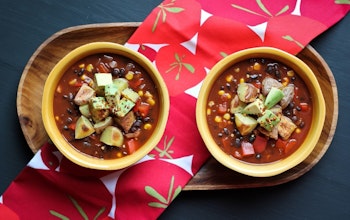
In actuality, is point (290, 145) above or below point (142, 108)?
below

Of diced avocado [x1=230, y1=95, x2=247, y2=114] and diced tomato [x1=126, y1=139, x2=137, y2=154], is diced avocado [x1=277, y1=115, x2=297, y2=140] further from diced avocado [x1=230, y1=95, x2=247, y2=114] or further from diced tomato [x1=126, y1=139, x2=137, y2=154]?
diced tomato [x1=126, y1=139, x2=137, y2=154]

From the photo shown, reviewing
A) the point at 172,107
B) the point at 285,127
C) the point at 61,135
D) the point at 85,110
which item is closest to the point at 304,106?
the point at 285,127

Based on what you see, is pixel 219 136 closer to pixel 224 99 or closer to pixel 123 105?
pixel 224 99

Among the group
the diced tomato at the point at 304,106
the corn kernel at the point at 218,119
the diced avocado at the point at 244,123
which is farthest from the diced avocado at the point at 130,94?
the diced tomato at the point at 304,106

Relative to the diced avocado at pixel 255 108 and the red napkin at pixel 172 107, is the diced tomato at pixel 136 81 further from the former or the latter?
the diced avocado at pixel 255 108

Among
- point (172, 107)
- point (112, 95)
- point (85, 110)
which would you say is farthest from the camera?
point (172, 107)

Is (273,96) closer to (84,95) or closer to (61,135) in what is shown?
(84,95)
